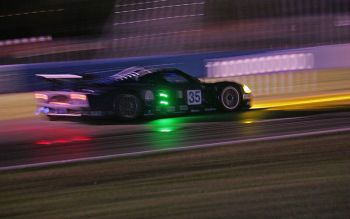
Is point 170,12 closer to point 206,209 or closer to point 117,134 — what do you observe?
point 117,134

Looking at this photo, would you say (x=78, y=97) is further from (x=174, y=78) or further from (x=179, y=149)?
(x=179, y=149)

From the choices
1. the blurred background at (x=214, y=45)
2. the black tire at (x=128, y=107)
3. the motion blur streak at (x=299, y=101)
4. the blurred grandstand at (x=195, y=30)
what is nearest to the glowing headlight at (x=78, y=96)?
the black tire at (x=128, y=107)

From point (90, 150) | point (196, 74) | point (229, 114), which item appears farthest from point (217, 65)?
point (90, 150)

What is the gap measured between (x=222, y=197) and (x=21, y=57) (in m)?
12.2

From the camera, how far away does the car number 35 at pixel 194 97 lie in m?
12.3

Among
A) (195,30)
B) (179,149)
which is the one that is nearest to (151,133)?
(179,149)

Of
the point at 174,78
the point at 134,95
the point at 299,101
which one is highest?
the point at 174,78

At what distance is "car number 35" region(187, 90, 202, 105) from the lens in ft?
40.3

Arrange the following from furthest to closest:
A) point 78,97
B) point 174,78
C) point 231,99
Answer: point 231,99, point 174,78, point 78,97

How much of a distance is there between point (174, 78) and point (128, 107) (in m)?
1.12

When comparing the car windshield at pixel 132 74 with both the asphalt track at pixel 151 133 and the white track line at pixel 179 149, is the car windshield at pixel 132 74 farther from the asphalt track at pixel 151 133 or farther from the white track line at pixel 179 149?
the white track line at pixel 179 149

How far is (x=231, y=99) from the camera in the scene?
12.7m

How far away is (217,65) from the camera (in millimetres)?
15164

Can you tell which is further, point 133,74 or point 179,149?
point 133,74
